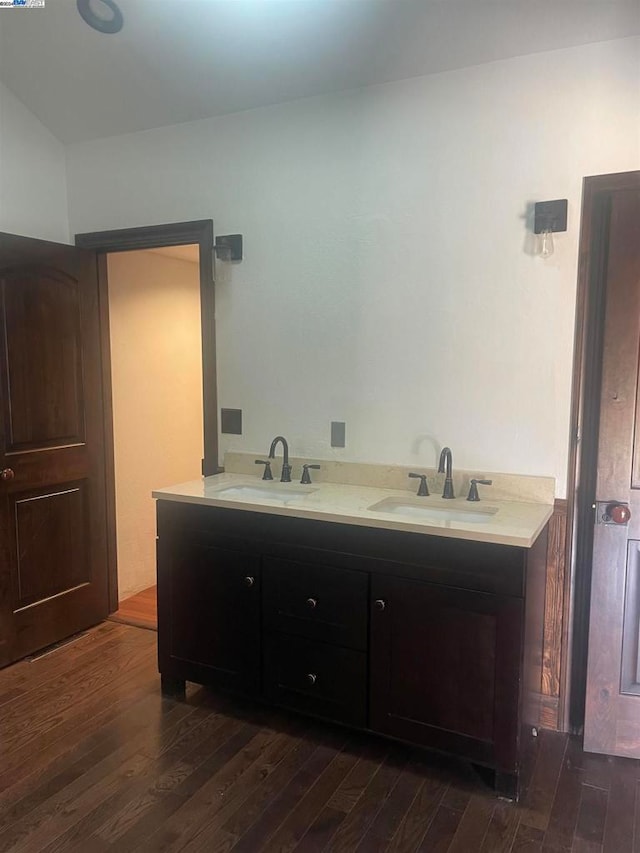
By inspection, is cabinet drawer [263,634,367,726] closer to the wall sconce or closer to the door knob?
the door knob

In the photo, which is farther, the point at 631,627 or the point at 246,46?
the point at 246,46

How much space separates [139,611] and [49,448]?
114 cm

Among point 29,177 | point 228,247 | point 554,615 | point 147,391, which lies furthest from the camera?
point 147,391

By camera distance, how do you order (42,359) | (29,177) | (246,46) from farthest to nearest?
(29,177) → (42,359) → (246,46)

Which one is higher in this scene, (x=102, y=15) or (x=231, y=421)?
(x=102, y=15)

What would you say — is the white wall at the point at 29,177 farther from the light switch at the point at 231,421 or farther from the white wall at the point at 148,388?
the light switch at the point at 231,421

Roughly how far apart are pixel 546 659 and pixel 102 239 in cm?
294

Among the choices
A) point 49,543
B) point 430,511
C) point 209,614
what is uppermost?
point 430,511

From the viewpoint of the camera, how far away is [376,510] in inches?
93.0

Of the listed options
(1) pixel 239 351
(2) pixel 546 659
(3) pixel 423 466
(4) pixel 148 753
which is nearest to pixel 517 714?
(2) pixel 546 659

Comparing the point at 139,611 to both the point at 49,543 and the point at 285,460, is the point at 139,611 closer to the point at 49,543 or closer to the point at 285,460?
the point at 49,543

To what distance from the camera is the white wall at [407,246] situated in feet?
7.79

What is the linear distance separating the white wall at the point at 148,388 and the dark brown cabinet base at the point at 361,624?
4.33ft

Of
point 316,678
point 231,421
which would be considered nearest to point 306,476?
point 231,421
